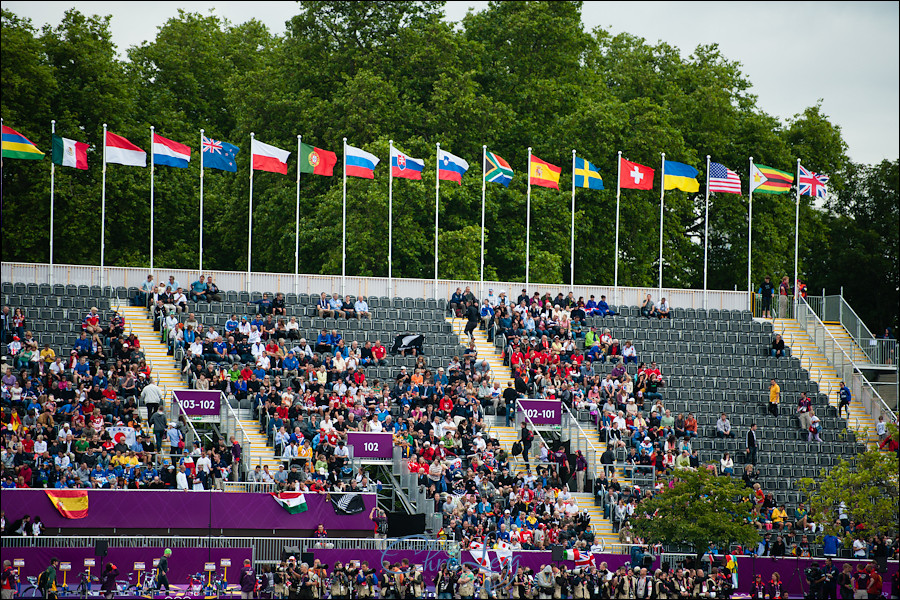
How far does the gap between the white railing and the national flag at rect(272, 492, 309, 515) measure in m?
13.4

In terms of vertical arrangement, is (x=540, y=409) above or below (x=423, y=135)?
below

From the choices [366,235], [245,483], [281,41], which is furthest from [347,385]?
[281,41]

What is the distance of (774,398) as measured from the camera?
4406cm

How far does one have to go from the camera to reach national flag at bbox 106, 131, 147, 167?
45.1 metres

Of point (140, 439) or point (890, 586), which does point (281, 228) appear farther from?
point (890, 586)

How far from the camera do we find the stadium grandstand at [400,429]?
1259 inches

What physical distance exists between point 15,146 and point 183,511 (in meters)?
15.3

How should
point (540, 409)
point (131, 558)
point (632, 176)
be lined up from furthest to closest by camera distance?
point (632, 176), point (540, 409), point (131, 558)

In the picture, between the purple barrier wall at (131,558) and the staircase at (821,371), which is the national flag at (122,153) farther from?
the staircase at (821,371)

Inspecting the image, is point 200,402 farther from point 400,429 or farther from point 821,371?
point 821,371

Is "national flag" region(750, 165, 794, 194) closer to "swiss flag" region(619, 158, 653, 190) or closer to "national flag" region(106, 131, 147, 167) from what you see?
"swiss flag" region(619, 158, 653, 190)

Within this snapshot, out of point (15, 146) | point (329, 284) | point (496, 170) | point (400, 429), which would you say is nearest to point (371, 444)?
Result: point (400, 429)

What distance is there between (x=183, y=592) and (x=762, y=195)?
39.1 meters

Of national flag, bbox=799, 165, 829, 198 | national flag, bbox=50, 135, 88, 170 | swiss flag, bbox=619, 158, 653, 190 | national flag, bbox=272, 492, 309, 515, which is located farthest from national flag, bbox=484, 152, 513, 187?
national flag, bbox=272, 492, 309, 515
